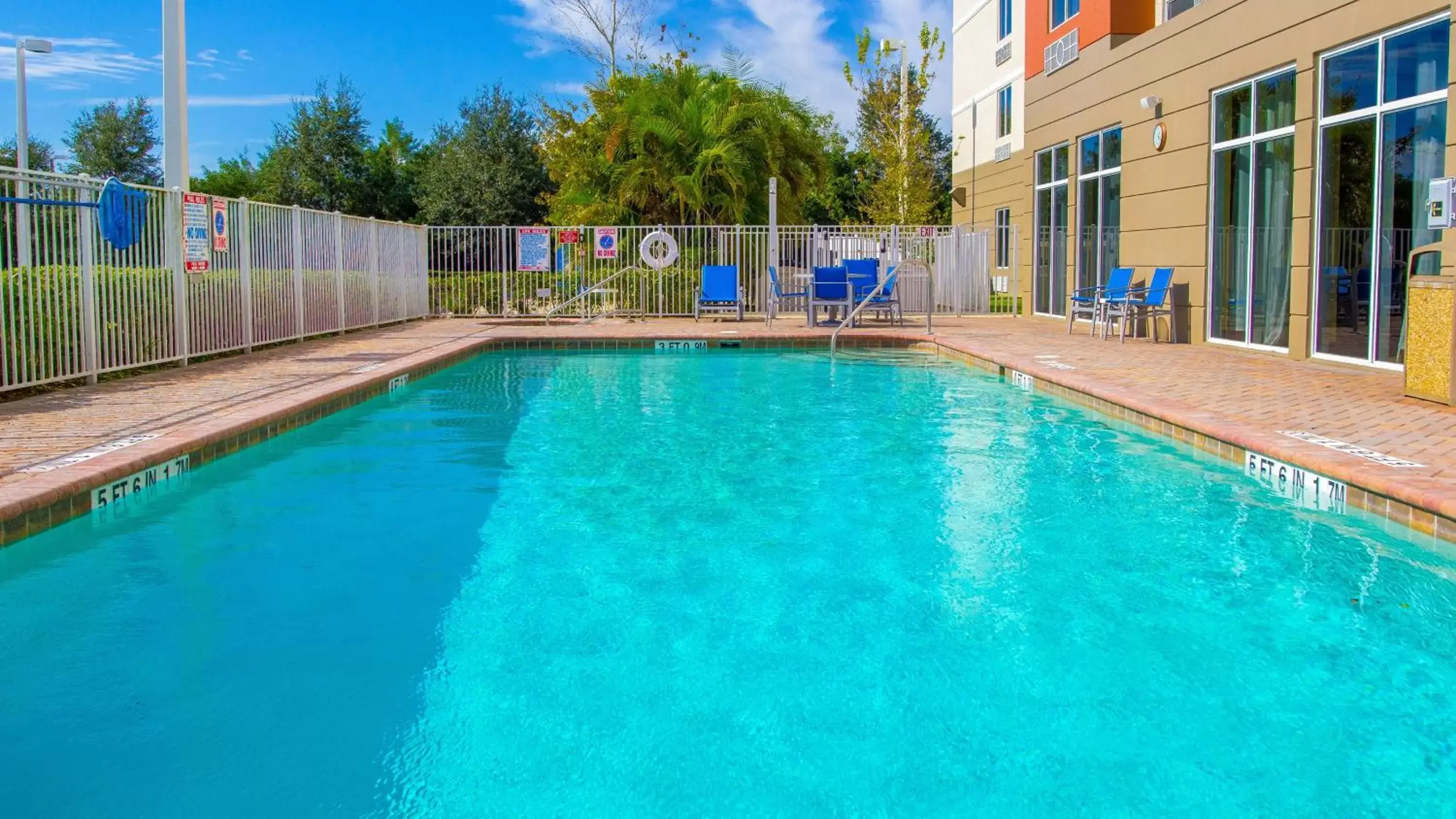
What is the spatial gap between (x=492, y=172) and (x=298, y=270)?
Result: 61.7 feet

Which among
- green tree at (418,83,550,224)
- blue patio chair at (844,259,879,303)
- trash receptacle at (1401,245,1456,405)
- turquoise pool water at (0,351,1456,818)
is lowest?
turquoise pool water at (0,351,1456,818)

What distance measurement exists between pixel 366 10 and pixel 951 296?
33463 mm

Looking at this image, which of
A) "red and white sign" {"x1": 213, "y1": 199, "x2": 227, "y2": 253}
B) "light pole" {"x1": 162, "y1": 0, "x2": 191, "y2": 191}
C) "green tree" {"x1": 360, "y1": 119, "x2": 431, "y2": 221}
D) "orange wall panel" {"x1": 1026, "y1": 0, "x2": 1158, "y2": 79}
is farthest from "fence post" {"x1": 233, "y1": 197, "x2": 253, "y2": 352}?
"green tree" {"x1": 360, "y1": 119, "x2": 431, "y2": 221}

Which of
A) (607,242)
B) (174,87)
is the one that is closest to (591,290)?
(607,242)

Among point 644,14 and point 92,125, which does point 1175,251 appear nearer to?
point 644,14

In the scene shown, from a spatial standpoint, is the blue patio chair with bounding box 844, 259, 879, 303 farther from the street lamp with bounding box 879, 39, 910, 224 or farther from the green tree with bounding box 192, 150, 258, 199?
the green tree with bounding box 192, 150, 258, 199

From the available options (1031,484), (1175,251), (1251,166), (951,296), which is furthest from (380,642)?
(951,296)

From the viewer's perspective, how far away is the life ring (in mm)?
19516

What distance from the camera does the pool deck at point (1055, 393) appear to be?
16.9 ft

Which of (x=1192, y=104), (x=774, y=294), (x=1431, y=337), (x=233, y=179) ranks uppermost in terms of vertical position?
(x=233, y=179)

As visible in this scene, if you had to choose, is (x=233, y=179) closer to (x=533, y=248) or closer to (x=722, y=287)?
(x=533, y=248)

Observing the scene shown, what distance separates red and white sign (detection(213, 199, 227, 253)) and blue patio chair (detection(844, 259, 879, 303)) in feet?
29.1

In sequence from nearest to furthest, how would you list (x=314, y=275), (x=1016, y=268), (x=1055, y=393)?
(x=1055, y=393)
(x=314, y=275)
(x=1016, y=268)

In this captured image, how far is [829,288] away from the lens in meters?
17.1
